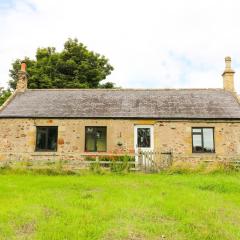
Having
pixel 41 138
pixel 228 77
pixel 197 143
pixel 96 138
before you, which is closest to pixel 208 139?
pixel 197 143

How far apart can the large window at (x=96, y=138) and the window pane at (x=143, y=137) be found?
80.7 inches

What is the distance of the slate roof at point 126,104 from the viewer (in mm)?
19266

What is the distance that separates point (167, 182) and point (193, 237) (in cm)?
668

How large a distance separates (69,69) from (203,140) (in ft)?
68.4

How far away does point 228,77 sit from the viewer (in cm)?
2292

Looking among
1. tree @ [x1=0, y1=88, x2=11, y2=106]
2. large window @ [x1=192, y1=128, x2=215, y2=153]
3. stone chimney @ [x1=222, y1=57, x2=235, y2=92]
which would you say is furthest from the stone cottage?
tree @ [x1=0, y1=88, x2=11, y2=106]

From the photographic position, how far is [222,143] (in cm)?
1858

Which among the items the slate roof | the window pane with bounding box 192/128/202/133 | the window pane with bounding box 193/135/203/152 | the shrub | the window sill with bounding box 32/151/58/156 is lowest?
the shrub

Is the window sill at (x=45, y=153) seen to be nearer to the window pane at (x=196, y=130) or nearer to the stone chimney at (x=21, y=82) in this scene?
the stone chimney at (x=21, y=82)

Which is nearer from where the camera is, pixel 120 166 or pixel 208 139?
pixel 120 166

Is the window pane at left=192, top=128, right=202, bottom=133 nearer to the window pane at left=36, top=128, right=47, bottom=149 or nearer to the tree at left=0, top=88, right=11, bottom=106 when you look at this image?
the window pane at left=36, top=128, right=47, bottom=149

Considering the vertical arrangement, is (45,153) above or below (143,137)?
below

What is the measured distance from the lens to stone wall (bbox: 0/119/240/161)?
18547mm

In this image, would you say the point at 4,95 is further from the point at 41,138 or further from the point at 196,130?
the point at 196,130
